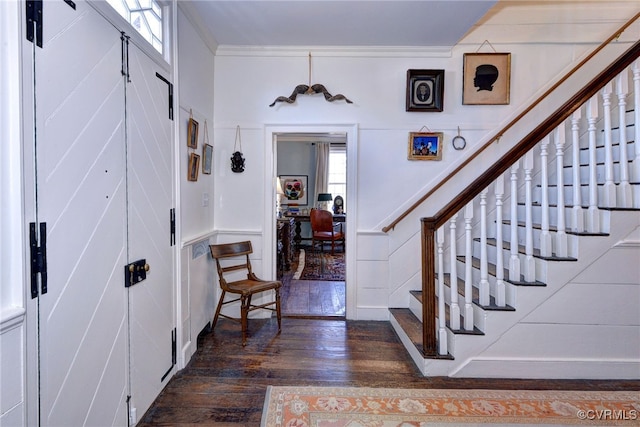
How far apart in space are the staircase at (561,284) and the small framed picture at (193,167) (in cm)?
188

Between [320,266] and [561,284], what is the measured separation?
3804 millimetres

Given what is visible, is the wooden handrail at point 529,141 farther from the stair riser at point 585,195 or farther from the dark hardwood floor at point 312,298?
the dark hardwood floor at point 312,298

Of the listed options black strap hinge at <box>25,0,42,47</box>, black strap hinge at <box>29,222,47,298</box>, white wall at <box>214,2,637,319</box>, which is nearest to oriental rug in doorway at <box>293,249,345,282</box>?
white wall at <box>214,2,637,319</box>

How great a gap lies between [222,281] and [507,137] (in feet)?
10.3

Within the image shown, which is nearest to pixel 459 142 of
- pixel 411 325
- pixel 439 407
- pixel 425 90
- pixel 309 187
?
pixel 425 90

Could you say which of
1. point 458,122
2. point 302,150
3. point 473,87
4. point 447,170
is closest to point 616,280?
point 447,170

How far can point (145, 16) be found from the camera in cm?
189

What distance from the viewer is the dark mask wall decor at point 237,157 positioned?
312 centimetres

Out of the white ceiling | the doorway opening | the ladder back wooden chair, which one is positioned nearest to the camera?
the white ceiling

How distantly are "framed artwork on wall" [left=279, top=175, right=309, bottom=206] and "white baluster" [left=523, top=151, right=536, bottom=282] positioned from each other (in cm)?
550

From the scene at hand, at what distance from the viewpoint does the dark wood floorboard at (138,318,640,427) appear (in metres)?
1.85

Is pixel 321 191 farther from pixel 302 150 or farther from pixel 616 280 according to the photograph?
pixel 616 280

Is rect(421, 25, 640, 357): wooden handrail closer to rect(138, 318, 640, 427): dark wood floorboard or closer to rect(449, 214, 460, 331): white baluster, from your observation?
rect(449, 214, 460, 331): white baluster

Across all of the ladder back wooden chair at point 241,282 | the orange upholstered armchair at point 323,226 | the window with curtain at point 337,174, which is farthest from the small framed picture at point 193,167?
the window with curtain at point 337,174
